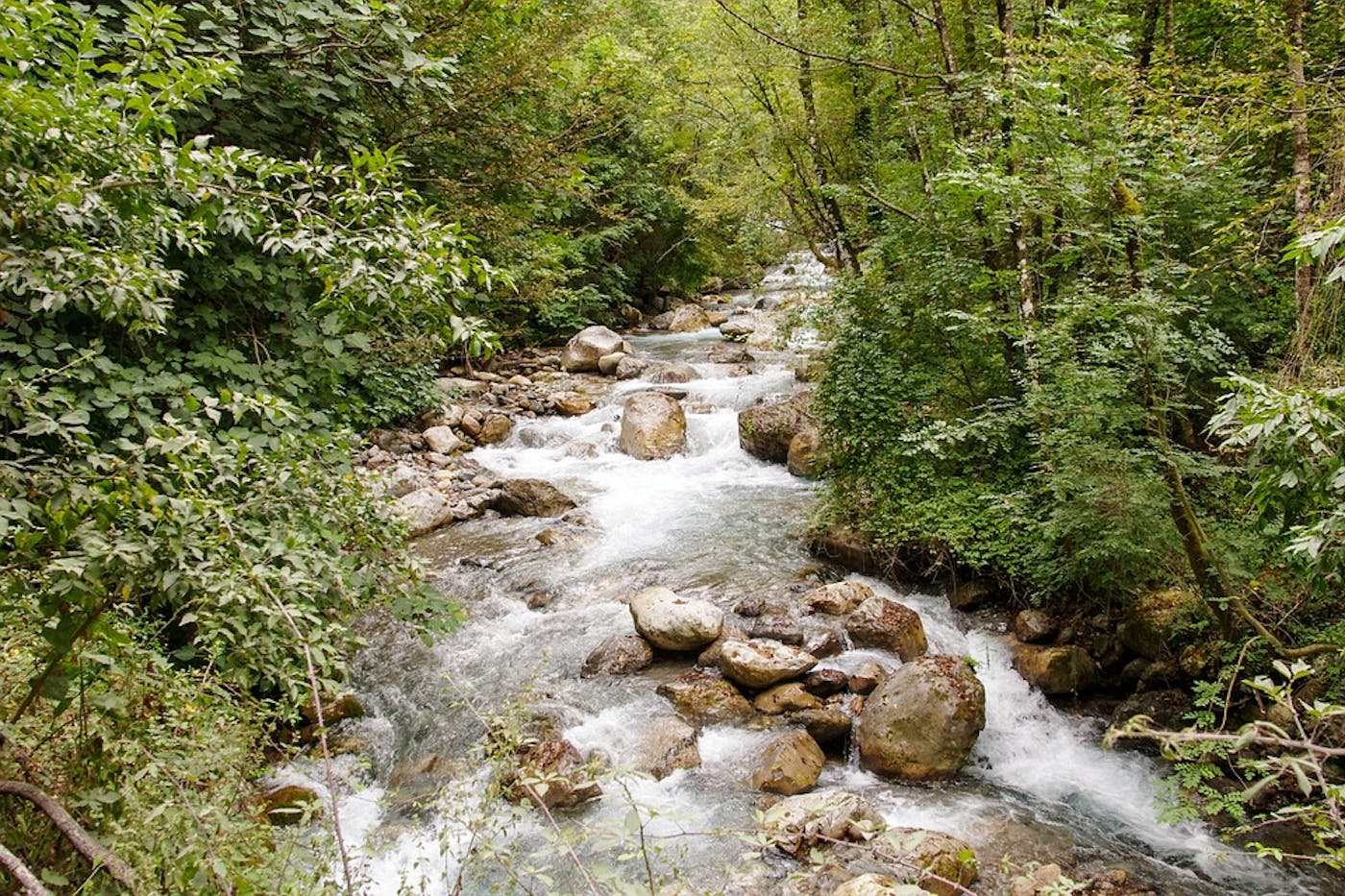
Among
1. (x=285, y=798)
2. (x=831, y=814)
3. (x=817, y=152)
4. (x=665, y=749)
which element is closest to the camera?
(x=831, y=814)

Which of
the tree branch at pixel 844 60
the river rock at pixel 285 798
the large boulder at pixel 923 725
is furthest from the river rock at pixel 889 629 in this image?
the tree branch at pixel 844 60

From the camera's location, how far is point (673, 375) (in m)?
14.4

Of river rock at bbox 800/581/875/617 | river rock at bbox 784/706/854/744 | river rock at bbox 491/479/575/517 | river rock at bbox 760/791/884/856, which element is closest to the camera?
river rock at bbox 760/791/884/856

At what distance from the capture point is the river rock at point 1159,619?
5.21 metres

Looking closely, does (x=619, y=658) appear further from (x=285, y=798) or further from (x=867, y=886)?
(x=867, y=886)

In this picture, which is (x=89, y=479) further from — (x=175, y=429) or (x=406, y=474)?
(x=406, y=474)

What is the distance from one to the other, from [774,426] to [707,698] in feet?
18.8

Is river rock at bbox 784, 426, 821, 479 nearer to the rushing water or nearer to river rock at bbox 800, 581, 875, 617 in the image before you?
the rushing water

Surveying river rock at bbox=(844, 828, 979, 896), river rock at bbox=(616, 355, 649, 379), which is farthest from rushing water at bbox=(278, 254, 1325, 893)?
river rock at bbox=(616, 355, 649, 379)

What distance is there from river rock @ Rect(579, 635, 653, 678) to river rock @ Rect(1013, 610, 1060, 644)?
3239 mm

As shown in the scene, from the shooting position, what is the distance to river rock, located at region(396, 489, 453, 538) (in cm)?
909

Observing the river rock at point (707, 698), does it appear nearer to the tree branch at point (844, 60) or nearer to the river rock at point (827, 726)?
the river rock at point (827, 726)

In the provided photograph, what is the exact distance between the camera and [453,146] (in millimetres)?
6297

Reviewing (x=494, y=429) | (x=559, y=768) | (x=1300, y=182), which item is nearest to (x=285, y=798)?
(x=559, y=768)
